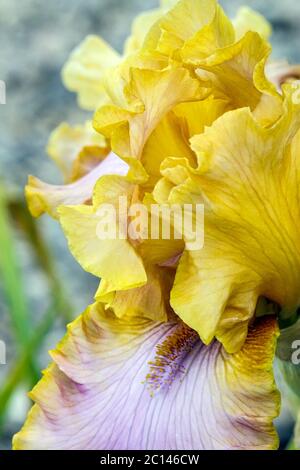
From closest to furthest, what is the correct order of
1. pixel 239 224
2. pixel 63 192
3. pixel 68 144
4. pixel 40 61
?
pixel 239 224
pixel 63 192
pixel 68 144
pixel 40 61

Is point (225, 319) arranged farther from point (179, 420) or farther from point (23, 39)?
point (23, 39)

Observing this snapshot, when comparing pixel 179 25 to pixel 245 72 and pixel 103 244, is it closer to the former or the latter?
pixel 245 72

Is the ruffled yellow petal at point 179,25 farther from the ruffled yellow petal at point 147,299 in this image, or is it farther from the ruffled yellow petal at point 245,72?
the ruffled yellow petal at point 147,299

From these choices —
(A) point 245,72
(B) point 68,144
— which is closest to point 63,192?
(B) point 68,144
